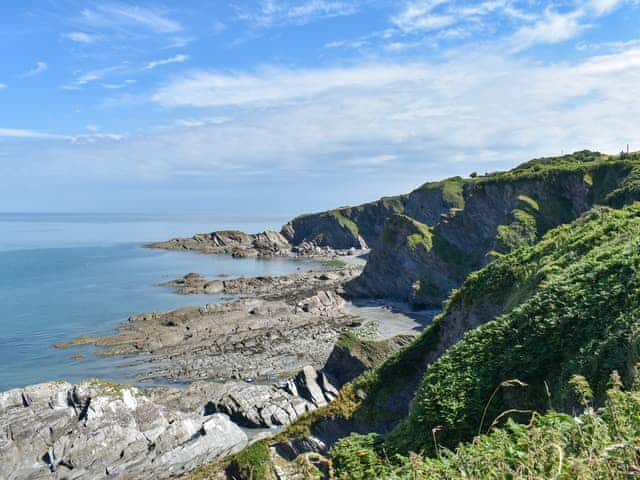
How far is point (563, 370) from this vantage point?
9359mm

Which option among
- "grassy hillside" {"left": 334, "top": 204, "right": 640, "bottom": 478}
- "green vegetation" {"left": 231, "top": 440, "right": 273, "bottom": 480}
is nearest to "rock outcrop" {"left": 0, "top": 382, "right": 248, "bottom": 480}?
"green vegetation" {"left": 231, "top": 440, "right": 273, "bottom": 480}

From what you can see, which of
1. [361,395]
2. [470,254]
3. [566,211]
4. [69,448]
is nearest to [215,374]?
[69,448]

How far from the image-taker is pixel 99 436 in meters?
24.3

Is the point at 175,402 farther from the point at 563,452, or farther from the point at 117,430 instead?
the point at 563,452

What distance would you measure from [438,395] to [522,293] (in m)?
6.66

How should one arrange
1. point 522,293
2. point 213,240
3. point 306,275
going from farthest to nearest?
point 213,240, point 306,275, point 522,293

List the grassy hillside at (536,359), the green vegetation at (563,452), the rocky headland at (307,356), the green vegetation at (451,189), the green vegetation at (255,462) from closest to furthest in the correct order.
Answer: the green vegetation at (563,452) → the grassy hillside at (536,359) → the green vegetation at (255,462) → the rocky headland at (307,356) → the green vegetation at (451,189)

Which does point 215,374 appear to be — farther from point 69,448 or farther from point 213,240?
point 213,240

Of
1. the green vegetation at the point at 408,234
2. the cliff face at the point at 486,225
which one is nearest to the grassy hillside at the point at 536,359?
the cliff face at the point at 486,225

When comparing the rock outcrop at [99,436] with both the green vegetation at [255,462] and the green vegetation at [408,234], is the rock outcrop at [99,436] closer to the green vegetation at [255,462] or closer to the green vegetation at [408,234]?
the green vegetation at [255,462]

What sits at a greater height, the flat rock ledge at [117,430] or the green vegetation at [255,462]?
the green vegetation at [255,462]

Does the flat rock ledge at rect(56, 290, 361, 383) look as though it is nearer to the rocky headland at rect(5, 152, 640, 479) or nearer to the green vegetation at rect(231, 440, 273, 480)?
the rocky headland at rect(5, 152, 640, 479)

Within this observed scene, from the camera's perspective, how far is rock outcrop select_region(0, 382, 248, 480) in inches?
915

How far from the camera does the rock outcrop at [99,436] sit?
23.2m
